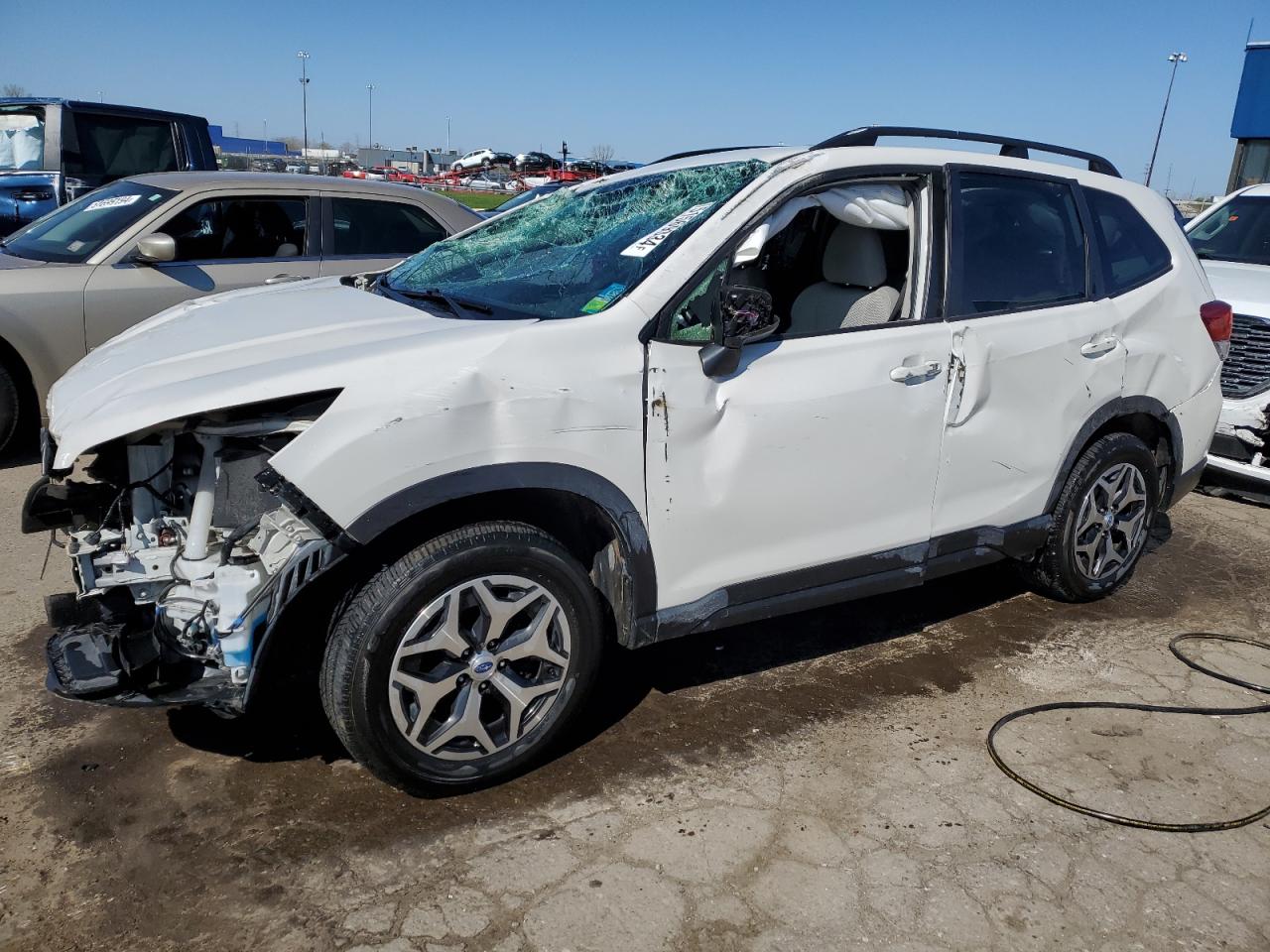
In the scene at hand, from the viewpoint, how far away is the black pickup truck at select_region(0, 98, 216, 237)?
877 cm

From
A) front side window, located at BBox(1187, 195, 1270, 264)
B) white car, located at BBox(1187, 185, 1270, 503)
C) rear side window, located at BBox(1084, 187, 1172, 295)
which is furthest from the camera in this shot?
front side window, located at BBox(1187, 195, 1270, 264)

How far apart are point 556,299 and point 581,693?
1245 millimetres

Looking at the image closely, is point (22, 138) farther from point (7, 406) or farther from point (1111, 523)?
point (1111, 523)

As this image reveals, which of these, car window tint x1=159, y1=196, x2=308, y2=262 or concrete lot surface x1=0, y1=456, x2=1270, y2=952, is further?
car window tint x1=159, y1=196, x2=308, y2=262

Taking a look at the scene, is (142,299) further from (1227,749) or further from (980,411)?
(1227,749)

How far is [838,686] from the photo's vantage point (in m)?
3.79

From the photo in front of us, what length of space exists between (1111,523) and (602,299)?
2.73m

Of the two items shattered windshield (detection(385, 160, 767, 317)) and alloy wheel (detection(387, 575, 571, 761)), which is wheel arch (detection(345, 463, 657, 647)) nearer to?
alloy wheel (detection(387, 575, 571, 761))

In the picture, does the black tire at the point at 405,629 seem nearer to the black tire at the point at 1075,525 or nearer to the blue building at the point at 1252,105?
the black tire at the point at 1075,525

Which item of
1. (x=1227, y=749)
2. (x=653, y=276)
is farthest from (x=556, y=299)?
(x=1227, y=749)

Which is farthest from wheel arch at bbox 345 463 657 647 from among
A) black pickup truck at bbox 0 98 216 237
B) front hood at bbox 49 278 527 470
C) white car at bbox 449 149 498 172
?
A: white car at bbox 449 149 498 172

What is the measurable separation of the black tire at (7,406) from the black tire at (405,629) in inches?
167

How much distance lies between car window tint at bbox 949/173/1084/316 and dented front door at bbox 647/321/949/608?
12.8 inches

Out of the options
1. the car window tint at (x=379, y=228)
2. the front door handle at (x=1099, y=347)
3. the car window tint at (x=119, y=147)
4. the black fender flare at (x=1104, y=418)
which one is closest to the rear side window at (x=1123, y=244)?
the front door handle at (x=1099, y=347)
